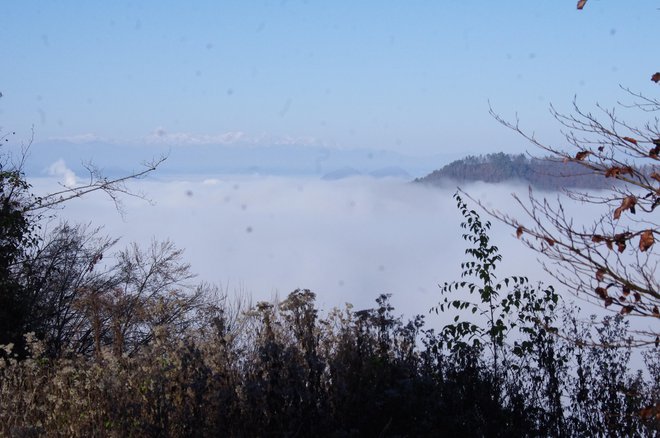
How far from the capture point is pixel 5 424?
480cm

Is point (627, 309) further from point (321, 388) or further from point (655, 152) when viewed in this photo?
point (321, 388)

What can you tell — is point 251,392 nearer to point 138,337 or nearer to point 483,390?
point 483,390

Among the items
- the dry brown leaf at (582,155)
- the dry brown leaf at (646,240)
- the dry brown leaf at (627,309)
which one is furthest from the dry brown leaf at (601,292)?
the dry brown leaf at (582,155)

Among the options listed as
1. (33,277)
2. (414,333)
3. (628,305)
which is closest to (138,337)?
(33,277)

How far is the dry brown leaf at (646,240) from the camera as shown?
378cm

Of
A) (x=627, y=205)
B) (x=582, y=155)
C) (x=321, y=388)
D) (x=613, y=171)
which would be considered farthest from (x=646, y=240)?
(x=321, y=388)

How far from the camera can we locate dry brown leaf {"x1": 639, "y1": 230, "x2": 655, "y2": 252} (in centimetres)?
378

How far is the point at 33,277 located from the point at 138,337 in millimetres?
2811

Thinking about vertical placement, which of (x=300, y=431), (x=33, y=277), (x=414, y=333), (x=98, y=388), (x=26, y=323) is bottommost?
(x=300, y=431)

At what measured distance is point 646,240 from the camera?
3.79 m

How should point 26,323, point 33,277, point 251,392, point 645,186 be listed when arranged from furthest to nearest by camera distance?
point 33,277 → point 26,323 → point 251,392 → point 645,186

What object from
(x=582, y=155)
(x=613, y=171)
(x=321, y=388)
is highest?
(x=582, y=155)

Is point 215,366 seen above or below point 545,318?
below

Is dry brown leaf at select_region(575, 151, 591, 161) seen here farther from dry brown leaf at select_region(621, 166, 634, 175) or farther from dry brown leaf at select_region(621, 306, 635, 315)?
dry brown leaf at select_region(621, 306, 635, 315)
